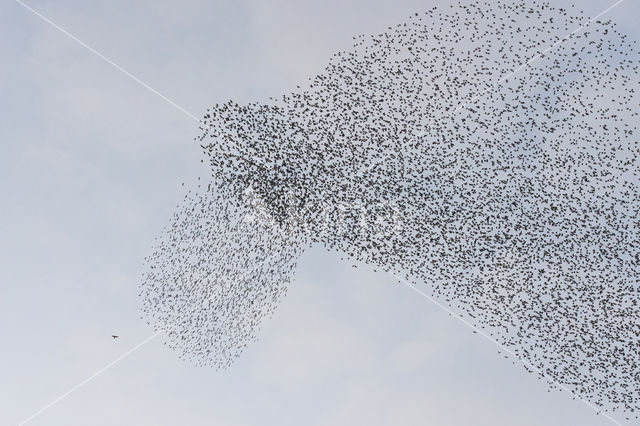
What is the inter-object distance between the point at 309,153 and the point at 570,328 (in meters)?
18.6

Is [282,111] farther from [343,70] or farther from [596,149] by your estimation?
[596,149]

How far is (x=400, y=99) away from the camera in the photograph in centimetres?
4094

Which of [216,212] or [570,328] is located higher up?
[570,328]

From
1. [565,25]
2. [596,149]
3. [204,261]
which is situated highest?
[565,25]

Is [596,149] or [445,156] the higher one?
[596,149]

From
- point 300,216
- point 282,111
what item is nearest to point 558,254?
point 300,216

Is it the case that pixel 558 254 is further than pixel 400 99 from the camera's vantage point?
Yes

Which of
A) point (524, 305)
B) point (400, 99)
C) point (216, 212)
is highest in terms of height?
point (400, 99)

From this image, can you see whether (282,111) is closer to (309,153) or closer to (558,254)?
(309,153)

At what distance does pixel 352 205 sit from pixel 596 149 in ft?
46.9

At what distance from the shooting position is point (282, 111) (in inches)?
1646

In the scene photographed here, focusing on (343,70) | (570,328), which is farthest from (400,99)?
(570,328)

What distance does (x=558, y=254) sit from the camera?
43.8m

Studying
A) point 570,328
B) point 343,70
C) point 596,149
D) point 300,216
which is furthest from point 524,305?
point 343,70
